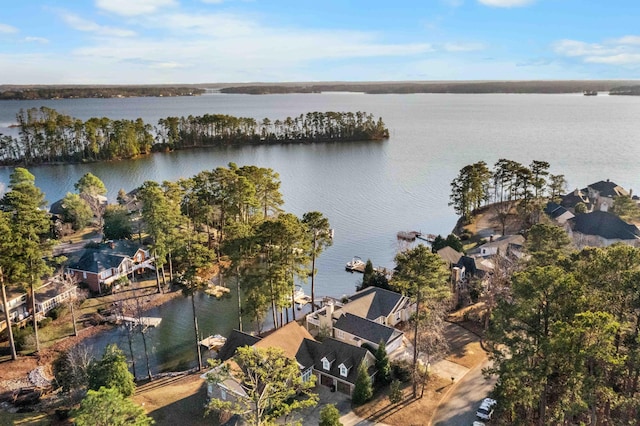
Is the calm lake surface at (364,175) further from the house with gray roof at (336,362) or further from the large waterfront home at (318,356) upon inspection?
the house with gray roof at (336,362)

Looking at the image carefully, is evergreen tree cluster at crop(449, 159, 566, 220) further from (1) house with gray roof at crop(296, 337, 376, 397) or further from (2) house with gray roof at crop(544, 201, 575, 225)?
(1) house with gray roof at crop(296, 337, 376, 397)

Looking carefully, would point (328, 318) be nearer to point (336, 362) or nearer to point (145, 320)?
point (336, 362)

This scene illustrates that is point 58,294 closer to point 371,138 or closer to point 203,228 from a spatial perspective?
point 203,228

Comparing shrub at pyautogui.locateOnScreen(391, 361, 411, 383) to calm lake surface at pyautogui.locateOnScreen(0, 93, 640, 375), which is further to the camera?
calm lake surface at pyautogui.locateOnScreen(0, 93, 640, 375)

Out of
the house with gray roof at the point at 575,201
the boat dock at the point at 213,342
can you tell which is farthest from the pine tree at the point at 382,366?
the house with gray roof at the point at 575,201

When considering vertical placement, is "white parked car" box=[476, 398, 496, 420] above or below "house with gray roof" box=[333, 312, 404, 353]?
below

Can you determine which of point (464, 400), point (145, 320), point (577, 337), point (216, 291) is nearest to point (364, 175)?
point (216, 291)

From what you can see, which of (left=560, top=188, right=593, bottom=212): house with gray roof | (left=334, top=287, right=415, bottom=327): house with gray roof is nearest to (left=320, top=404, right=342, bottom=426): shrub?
(left=334, top=287, right=415, bottom=327): house with gray roof
